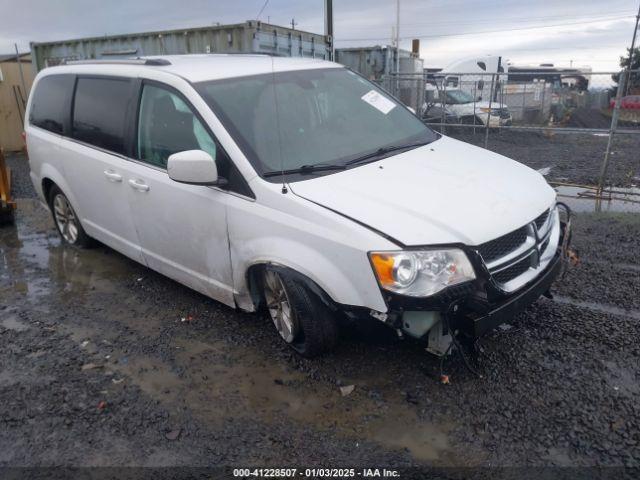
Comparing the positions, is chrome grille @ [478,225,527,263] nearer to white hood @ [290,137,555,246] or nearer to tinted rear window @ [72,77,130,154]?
white hood @ [290,137,555,246]

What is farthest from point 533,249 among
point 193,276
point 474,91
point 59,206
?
point 474,91

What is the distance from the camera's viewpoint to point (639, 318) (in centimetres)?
384

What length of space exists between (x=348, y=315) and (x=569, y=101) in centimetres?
947

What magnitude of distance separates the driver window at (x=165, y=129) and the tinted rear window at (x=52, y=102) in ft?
4.64

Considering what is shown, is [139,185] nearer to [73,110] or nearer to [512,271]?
[73,110]

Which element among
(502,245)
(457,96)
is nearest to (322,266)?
(502,245)

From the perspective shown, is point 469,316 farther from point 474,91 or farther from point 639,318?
point 474,91

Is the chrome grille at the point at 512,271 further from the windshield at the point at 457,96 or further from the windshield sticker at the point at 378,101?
the windshield at the point at 457,96

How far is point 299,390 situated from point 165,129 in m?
2.10

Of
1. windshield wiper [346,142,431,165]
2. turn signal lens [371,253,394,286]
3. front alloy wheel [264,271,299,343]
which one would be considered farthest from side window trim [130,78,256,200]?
turn signal lens [371,253,394,286]

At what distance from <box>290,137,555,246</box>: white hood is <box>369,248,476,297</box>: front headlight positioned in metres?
0.08

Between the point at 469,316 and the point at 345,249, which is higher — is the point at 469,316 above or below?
below

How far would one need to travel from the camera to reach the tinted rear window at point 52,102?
5.07 meters

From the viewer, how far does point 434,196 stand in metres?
3.07
